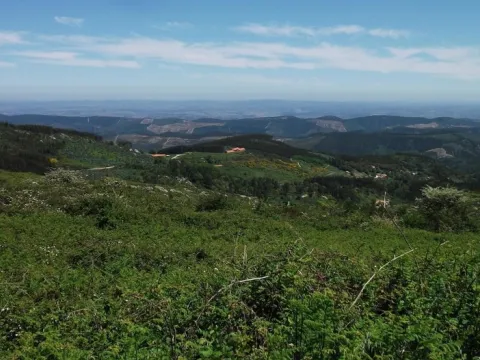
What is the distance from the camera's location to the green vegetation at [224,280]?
4.57 m

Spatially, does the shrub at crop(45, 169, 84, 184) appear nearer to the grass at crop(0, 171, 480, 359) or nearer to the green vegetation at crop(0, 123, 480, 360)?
the green vegetation at crop(0, 123, 480, 360)

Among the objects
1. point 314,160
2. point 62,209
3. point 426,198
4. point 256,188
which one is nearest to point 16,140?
point 256,188

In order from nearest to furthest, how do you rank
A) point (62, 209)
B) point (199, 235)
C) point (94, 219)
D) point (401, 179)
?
point (199, 235) < point (94, 219) < point (62, 209) < point (401, 179)

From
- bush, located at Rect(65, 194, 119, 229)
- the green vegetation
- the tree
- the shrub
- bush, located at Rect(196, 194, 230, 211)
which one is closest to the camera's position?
the green vegetation

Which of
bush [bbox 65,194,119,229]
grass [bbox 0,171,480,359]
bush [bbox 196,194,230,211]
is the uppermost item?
grass [bbox 0,171,480,359]

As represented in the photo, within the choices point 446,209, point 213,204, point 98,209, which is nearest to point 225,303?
point 98,209

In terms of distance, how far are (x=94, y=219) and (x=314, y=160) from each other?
79.1 m

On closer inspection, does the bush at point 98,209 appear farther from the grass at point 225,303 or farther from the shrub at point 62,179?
the shrub at point 62,179

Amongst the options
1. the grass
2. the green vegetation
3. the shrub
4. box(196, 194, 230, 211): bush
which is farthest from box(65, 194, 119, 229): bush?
the shrub

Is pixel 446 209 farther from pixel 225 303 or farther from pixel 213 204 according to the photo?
pixel 225 303

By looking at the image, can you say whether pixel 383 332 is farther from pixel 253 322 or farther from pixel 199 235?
pixel 199 235

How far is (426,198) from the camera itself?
24.1 m

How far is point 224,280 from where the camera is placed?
668 cm

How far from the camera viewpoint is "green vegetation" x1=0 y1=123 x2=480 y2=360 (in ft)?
15.0
